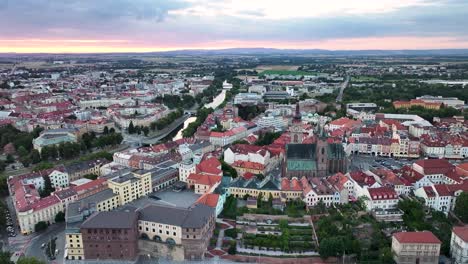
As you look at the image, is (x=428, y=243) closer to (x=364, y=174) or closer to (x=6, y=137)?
(x=364, y=174)

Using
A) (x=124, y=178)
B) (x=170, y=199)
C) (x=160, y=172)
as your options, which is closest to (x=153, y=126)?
(x=160, y=172)

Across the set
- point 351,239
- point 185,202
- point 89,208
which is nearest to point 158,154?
point 185,202

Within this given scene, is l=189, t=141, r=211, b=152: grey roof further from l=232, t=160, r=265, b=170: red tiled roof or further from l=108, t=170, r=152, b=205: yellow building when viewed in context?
l=108, t=170, r=152, b=205: yellow building

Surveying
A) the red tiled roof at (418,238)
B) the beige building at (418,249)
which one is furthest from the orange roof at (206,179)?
the beige building at (418,249)

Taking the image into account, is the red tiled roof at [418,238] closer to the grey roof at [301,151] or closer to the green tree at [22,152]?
the grey roof at [301,151]

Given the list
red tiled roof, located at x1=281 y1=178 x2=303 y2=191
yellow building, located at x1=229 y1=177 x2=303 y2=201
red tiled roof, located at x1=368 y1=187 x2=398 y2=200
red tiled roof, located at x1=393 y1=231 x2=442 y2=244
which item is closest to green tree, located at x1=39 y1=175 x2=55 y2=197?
yellow building, located at x1=229 y1=177 x2=303 y2=201

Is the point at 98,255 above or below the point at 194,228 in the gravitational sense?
below
